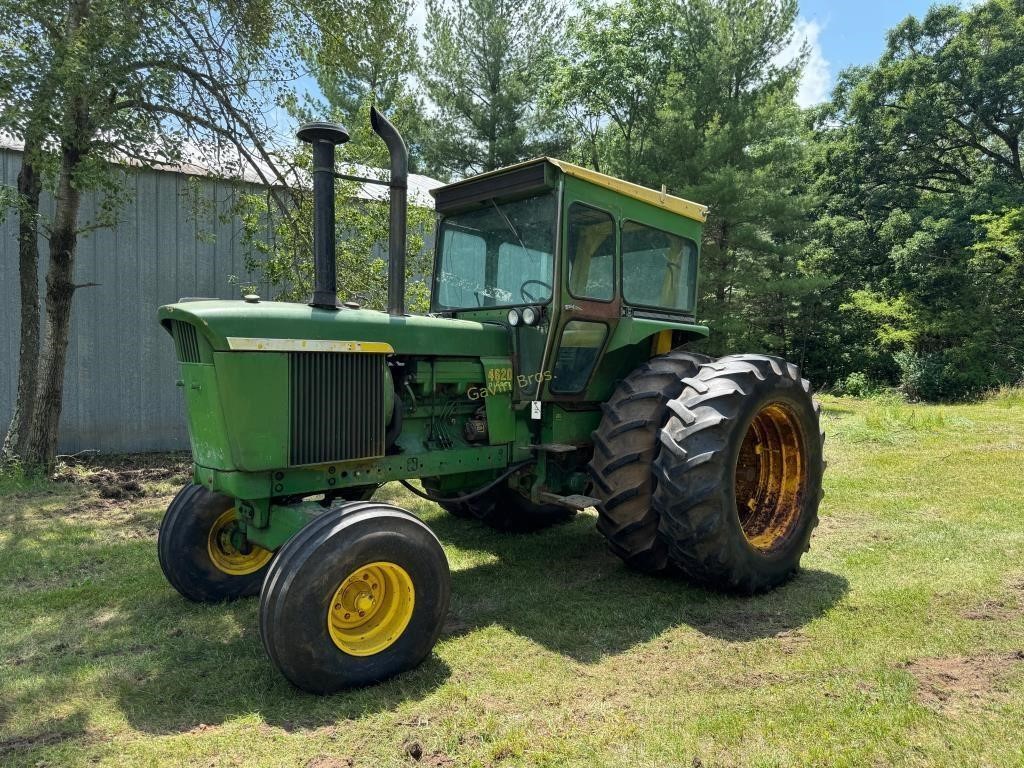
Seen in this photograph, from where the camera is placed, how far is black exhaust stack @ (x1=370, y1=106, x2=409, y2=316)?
360 centimetres

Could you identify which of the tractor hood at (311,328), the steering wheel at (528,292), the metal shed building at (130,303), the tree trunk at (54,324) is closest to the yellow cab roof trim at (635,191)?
the steering wheel at (528,292)

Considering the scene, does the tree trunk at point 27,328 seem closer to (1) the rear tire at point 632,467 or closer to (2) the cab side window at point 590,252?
(2) the cab side window at point 590,252

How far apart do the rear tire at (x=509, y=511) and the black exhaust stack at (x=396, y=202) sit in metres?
2.07

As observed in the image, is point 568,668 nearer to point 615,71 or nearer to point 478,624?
point 478,624

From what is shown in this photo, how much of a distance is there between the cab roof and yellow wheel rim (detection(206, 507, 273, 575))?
2.38m

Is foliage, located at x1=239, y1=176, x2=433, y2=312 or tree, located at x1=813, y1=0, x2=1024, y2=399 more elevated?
tree, located at x1=813, y1=0, x2=1024, y2=399

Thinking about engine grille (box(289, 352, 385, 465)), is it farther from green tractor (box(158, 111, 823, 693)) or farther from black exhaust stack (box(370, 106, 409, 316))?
black exhaust stack (box(370, 106, 409, 316))

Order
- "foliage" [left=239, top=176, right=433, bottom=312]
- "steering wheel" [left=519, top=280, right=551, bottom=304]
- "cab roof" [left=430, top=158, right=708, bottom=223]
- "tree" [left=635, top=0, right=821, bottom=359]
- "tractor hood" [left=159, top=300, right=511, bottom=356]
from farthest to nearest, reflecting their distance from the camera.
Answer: "tree" [left=635, top=0, right=821, bottom=359] < "foliage" [left=239, top=176, right=433, bottom=312] < "steering wheel" [left=519, top=280, right=551, bottom=304] < "cab roof" [left=430, top=158, right=708, bottom=223] < "tractor hood" [left=159, top=300, right=511, bottom=356]

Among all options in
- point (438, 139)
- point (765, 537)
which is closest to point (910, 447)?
point (765, 537)

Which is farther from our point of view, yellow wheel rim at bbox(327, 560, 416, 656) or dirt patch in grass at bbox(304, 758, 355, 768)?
yellow wheel rim at bbox(327, 560, 416, 656)

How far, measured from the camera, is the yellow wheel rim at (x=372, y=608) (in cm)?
304

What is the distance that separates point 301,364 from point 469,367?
41.8 inches

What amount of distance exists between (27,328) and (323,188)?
6119mm

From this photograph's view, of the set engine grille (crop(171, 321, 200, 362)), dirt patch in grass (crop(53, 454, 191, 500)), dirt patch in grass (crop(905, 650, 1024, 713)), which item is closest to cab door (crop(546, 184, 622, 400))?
engine grille (crop(171, 321, 200, 362))
